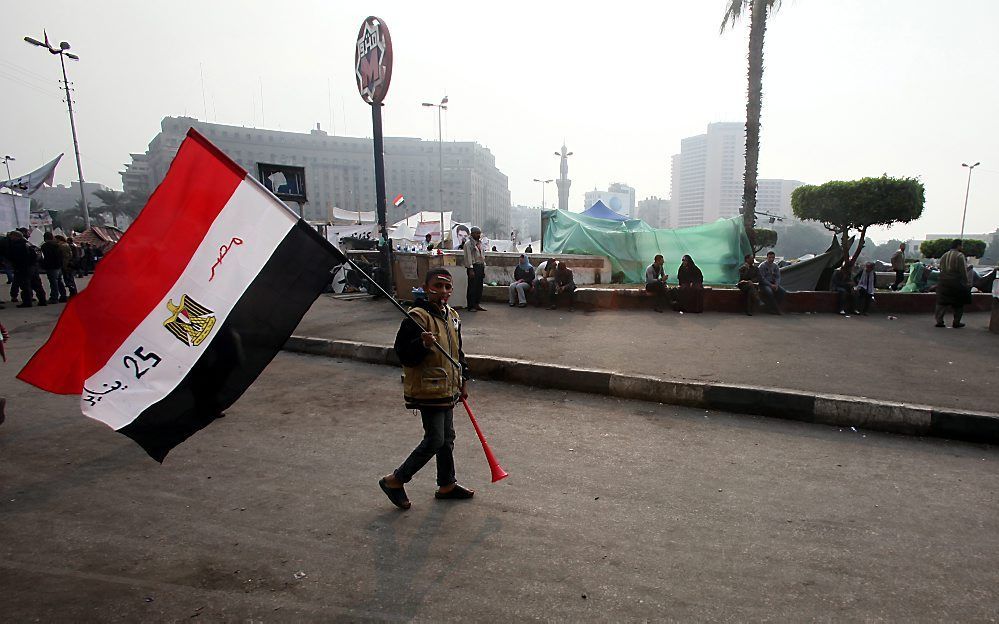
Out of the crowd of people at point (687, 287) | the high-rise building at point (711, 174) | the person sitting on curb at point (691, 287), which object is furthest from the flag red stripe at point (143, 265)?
the high-rise building at point (711, 174)

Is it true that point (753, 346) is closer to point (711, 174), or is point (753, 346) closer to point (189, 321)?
point (189, 321)

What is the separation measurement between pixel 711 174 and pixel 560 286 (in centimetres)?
16210

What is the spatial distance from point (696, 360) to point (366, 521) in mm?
5092

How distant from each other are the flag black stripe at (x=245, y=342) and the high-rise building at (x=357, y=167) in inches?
4960

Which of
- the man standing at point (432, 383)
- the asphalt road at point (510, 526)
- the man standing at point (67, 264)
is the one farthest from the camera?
the man standing at point (67, 264)

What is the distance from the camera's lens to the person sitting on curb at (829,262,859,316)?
11.5 meters

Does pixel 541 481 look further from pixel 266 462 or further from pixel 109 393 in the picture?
pixel 109 393

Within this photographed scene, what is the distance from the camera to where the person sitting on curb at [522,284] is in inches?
473

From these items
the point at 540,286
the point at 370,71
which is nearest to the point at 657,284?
the point at 540,286

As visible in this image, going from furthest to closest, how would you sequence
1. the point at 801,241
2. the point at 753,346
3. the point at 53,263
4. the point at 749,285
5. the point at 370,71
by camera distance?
1. the point at 801,241
2. the point at 370,71
3. the point at 53,263
4. the point at 749,285
5. the point at 753,346

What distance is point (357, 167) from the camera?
14275 cm

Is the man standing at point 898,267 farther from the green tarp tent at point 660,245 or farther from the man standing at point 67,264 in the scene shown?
the man standing at point 67,264

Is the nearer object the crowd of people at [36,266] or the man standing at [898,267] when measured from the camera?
the crowd of people at [36,266]

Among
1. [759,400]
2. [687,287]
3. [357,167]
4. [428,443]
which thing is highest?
[357,167]
